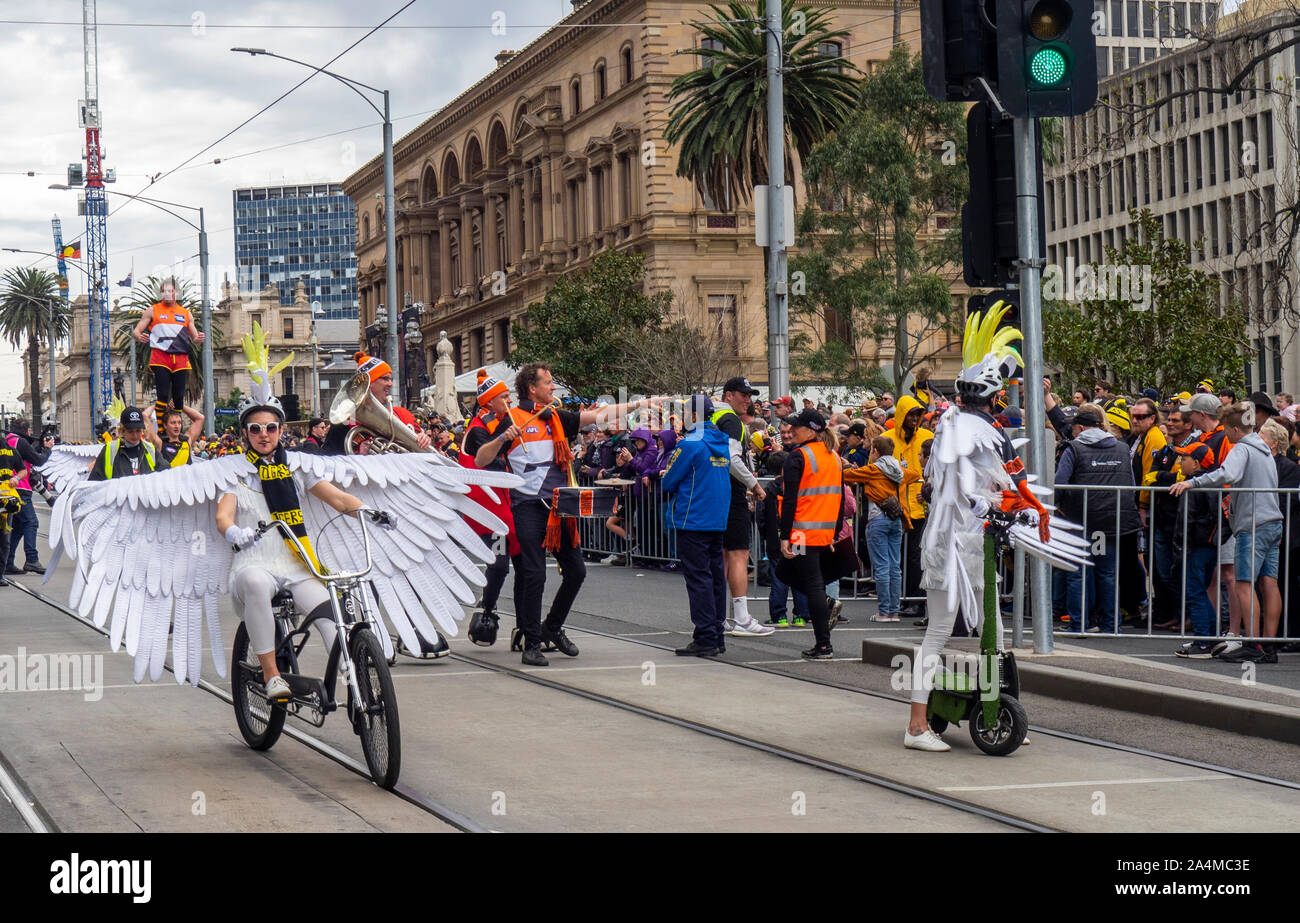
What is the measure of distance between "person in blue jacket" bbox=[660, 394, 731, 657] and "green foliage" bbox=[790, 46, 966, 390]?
1112 inches

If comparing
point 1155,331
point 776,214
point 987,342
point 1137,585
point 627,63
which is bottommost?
point 1137,585

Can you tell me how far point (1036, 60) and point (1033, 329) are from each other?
5.52 ft

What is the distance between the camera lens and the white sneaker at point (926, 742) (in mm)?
8446

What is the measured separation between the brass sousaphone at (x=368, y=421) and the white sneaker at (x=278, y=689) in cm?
326

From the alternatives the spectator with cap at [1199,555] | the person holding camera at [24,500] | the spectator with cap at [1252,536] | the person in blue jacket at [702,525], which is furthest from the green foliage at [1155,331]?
the person in blue jacket at [702,525]

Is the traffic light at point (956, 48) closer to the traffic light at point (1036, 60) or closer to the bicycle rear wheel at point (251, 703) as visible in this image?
the traffic light at point (1036, 60)

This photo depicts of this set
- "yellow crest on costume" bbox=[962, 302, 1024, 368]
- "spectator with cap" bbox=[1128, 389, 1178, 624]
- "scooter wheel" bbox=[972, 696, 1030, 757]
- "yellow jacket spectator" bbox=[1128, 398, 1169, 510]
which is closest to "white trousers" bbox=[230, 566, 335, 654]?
"scooter wheel" bbox=[972, 696, 1030, 757]

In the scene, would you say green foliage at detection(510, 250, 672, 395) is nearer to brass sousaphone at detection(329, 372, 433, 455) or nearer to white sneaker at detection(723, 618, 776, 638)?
white sneaker at detection(723, 618, 776, 638)

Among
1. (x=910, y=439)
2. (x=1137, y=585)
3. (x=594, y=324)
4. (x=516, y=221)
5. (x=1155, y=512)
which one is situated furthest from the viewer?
(x=516, y=221)

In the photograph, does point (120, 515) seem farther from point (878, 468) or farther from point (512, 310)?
point (512, 310)

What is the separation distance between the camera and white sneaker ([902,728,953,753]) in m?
8.45

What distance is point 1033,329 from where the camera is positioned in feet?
36.5

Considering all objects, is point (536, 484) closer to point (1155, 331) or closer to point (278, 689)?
point (278, 689)

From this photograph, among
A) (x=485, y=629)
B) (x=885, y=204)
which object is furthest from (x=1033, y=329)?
(x=885, y=204)
